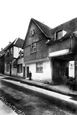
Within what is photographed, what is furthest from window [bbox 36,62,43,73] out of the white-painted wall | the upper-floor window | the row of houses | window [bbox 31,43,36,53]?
the upper-floor window

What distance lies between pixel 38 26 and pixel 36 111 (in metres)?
13.8

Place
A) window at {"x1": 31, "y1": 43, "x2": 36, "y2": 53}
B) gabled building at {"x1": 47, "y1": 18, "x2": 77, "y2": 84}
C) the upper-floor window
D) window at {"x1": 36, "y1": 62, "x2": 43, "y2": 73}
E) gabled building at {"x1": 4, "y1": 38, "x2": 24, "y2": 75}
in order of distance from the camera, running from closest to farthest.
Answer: gabled building at {"x1": 47, "y1": 18, "x2": 77, "y2": 84}, the upper-floor window, window at {"x1": 36, "y1": 62, "x2": 43, "y2": 73}, window at {"x1": 31, "y1": 43, "x2": 36, "y2": 53}, gabled building at {"x1": 4, "y1": 38, "x2": 24, "y2": 75}

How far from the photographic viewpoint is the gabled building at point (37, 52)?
15008mm

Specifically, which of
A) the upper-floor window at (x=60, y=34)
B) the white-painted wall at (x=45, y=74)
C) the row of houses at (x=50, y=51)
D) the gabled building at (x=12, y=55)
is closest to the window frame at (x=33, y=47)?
the row of houses at (x=50, y=51)

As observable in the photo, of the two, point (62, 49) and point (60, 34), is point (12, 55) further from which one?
point (62, 49)

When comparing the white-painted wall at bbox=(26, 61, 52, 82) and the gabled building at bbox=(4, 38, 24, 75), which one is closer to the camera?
the white-painted wall at bbox=(26, 61, 52, 82)

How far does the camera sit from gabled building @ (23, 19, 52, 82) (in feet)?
49.2

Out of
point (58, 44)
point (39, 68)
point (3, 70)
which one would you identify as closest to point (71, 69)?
point (39, 68)

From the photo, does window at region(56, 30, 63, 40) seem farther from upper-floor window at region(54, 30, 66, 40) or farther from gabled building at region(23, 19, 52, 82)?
gabled building at region(23, 19, 52, 82)

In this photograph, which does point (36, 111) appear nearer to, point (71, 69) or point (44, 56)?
point (44, 56)

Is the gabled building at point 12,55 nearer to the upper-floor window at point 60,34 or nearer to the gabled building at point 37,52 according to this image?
the gabled building at point 37,52

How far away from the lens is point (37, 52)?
1678 centimetres

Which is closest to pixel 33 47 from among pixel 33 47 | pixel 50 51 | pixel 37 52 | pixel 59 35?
pixel 33 47

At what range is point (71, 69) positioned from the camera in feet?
67.7
